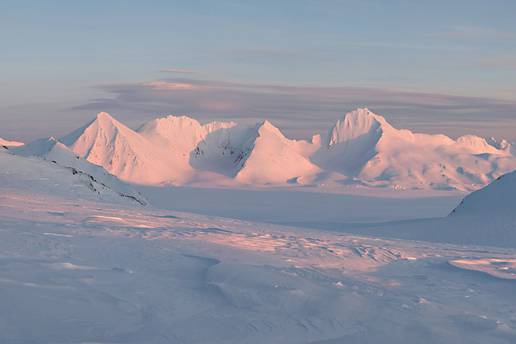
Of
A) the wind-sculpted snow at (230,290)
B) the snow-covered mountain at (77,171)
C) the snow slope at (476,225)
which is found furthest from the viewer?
the snow-covered mountain at (77,171)

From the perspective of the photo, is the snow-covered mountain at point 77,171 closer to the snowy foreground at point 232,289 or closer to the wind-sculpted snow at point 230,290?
the snowy foreground at point 232,289

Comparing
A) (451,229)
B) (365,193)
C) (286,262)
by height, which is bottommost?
(365,193)

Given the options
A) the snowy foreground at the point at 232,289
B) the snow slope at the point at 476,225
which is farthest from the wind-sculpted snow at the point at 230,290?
the snow slope at the point at 476,225

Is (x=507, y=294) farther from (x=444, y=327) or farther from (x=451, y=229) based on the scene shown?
(x=451, y=229)

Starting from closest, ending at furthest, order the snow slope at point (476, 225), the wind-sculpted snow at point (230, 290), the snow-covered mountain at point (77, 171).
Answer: the wind-sculpted snow at point (230, 290) < the snow slope at point (476, 225) < the snow-covered mountain at point (77, 171)

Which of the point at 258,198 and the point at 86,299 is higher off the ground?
the point at 86,299

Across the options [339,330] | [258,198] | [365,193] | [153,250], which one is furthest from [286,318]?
[365,193]
